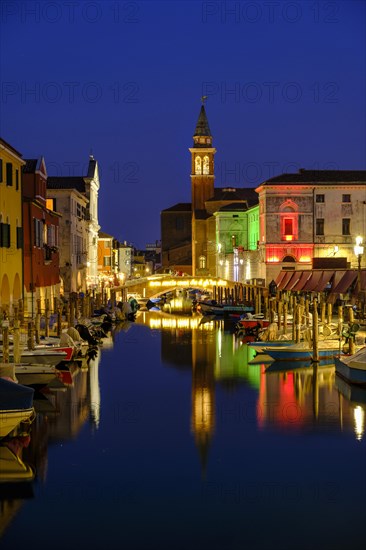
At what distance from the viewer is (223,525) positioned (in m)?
12.7

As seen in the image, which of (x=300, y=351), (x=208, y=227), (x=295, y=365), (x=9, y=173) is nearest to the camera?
(x=295, y=365)

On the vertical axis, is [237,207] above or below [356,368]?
above

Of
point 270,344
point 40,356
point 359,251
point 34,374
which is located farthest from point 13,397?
point 359,251

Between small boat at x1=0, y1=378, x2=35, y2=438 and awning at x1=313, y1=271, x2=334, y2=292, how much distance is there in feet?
94.1

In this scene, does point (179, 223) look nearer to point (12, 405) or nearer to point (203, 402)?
point (203, 402)

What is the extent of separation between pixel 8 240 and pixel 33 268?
493 centimetres

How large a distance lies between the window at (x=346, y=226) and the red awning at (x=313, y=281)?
1456 centimetres

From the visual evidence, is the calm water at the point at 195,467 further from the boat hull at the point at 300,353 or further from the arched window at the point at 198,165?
the arched window at the point at 198,165

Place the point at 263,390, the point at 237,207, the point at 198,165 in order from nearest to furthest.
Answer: the point at 263,390 < the point at 237,207 < the point at 198,165

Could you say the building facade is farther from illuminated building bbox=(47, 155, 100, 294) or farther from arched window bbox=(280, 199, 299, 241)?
arched window bbox=(280, 199, 299, 241)

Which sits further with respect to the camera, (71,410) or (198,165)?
(198,165)

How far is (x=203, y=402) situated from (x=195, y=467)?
687 centimetres

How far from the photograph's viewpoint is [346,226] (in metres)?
58.9

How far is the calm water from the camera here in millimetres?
12344
